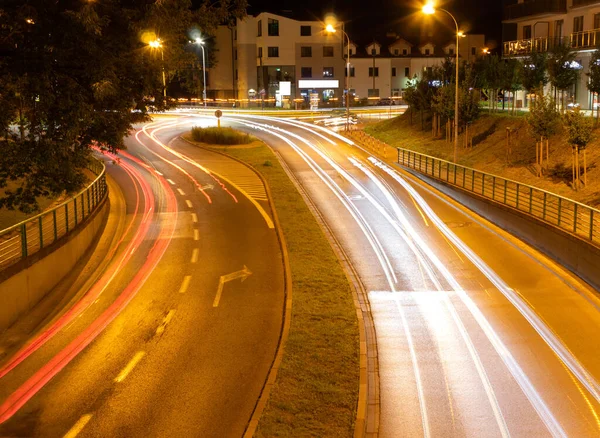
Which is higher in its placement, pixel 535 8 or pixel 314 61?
pixel 535 8

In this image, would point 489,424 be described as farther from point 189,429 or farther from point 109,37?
point 109,37

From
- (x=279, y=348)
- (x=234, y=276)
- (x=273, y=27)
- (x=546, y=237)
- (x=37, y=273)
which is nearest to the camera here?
(x=279, y=348)

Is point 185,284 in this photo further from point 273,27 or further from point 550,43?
point 273,27

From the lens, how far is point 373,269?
20016mm

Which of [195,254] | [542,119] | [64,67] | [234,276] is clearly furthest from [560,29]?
[64,67]

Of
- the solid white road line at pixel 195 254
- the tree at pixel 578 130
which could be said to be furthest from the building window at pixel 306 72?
the solid white road line at pixel 195 254

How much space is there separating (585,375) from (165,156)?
36786 millimetres

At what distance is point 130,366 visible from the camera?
12.7 meters

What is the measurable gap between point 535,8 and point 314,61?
43.7 meters

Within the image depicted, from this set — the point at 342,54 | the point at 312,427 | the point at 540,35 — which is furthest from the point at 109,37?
the point at 342,54

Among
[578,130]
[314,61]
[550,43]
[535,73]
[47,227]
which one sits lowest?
[47,227]

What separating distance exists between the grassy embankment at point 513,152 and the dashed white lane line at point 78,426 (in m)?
20.3

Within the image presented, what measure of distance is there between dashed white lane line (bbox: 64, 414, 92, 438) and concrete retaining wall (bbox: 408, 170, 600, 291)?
1303 cm

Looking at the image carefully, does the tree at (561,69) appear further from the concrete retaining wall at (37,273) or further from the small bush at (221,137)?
the concrete retaining wall at (37,273)
